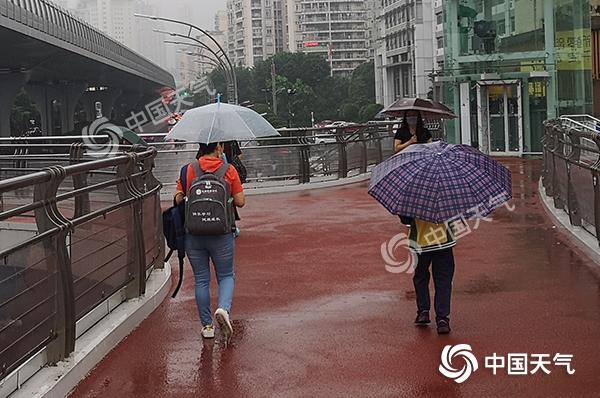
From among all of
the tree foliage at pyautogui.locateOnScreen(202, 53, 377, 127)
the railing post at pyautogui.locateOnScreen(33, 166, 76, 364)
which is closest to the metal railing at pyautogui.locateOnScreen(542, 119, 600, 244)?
the railing post at pyautogui.locateOnScreen(33, 166, 76, 364)

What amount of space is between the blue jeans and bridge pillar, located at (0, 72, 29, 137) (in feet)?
140

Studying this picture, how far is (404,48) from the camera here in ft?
316

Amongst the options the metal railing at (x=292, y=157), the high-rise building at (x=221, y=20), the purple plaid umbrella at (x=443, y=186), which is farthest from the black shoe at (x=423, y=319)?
the high-rise building at (x=221, y=20)

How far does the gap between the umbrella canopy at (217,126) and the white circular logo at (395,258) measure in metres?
1.81

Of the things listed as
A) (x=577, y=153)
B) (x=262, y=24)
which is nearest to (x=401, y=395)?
(x=577, y=153)

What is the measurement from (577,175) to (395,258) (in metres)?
2.24

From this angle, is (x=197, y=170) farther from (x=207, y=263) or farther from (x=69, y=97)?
(x=69, y=97)

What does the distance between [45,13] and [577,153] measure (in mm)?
30538

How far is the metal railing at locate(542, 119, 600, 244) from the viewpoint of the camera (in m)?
8.61

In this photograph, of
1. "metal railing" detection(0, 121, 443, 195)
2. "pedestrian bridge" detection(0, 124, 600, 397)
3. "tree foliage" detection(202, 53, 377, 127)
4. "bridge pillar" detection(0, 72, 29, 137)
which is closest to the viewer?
"pedestrian bridge" detection(0, 124, 600, 397)

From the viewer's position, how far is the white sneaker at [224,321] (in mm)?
6078

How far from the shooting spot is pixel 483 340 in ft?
19.9

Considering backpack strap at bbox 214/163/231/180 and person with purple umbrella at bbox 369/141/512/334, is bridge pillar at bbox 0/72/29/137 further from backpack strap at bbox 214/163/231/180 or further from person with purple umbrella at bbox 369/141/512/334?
person with purple umbrella at bbox 369/141/512/334

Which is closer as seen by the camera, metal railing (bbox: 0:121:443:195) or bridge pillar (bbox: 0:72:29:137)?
metal railing (bbox: 0:121:443:195)
